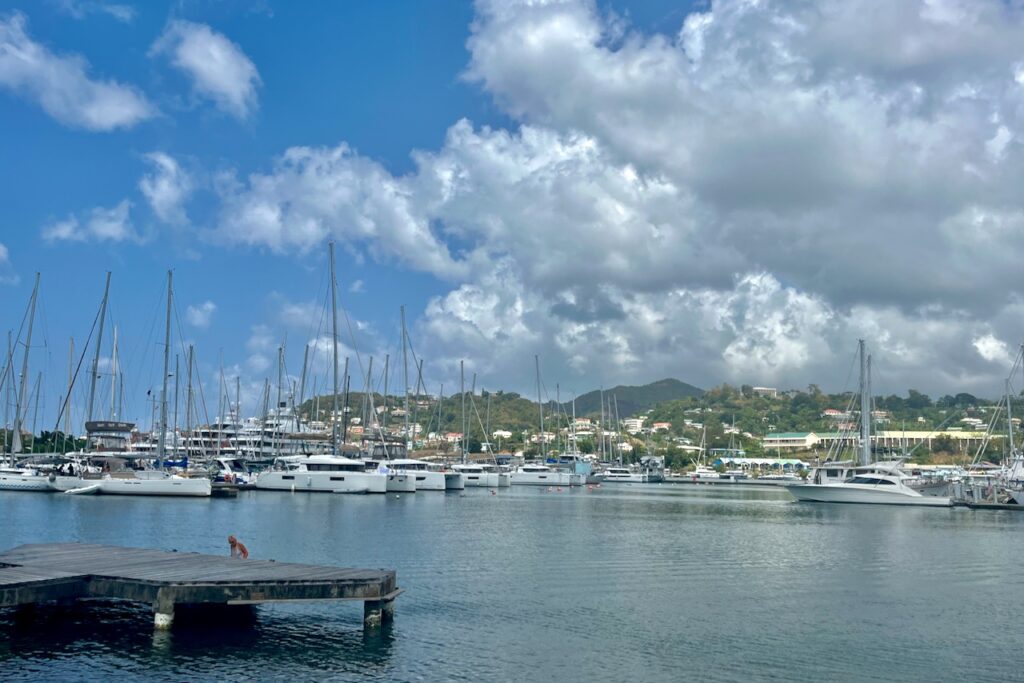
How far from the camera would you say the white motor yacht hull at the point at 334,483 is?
97125 millimetres

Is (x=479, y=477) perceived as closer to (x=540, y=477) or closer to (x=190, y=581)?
(x=540, y=477)

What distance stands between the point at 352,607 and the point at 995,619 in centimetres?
2081

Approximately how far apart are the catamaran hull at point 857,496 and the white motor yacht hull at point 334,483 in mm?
45323

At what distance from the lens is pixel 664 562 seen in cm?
4266

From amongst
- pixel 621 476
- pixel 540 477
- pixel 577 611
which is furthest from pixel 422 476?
pixel 577 611

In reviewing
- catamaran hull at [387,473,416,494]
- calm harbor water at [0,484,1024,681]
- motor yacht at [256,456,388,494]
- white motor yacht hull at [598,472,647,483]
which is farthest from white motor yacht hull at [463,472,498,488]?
calm harbor water at [0,484,1024,681]

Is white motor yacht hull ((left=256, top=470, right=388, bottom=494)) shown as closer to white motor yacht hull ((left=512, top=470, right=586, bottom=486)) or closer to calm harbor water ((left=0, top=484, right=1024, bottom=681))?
calm harbor water ((left=0, top=484, right=1024, bottom=681))

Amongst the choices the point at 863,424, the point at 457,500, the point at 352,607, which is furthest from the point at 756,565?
the point at 863,424

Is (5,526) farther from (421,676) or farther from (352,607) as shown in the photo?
(421,676)

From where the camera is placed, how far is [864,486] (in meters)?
98.2

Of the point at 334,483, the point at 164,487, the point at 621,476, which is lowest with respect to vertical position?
the point at 621,476

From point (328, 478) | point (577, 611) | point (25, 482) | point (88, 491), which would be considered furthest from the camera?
point (328, 478)

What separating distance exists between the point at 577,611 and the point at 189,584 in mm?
12015

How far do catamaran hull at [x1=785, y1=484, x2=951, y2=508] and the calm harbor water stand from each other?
33.8 meters
